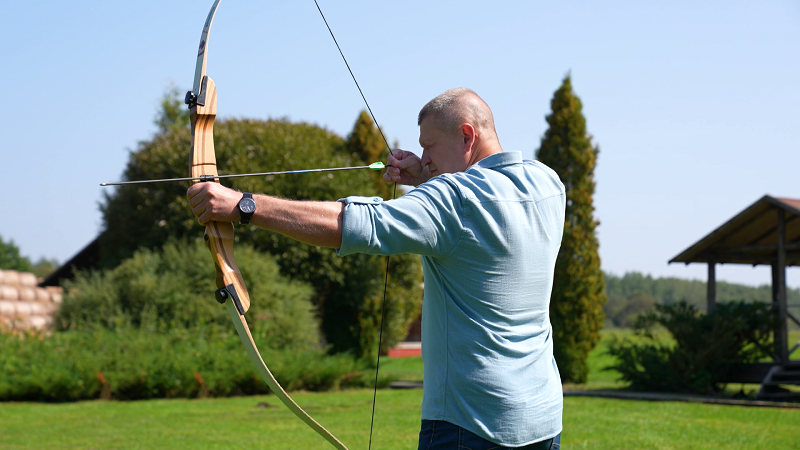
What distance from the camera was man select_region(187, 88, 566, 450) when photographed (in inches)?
73.0

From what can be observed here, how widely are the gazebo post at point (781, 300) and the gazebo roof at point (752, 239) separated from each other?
13 centimetres

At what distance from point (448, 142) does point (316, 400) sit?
8.48m

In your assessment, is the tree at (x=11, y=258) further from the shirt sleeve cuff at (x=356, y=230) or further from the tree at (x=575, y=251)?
the shirt sleeve cuff at (x=356, y=230)

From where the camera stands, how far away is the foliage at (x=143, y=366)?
33.0 feet

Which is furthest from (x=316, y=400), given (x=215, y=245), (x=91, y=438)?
(x=215, y=245)

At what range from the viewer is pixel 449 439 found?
1.98 meters

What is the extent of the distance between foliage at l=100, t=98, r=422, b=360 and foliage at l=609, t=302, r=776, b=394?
19.0ft

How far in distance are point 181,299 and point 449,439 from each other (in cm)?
1099

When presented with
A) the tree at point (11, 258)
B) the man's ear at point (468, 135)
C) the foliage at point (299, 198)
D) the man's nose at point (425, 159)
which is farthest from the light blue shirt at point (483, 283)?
the tree at point (11, 258)

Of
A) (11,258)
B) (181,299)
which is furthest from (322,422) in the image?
(11,258)

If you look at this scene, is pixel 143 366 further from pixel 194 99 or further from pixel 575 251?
pixel 194 99

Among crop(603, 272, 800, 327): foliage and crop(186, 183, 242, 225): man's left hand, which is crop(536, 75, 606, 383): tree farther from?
crop(603, 272, 800, 327): foliage

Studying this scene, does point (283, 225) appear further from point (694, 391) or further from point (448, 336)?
point (694, 391)

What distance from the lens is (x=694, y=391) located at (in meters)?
11.2
